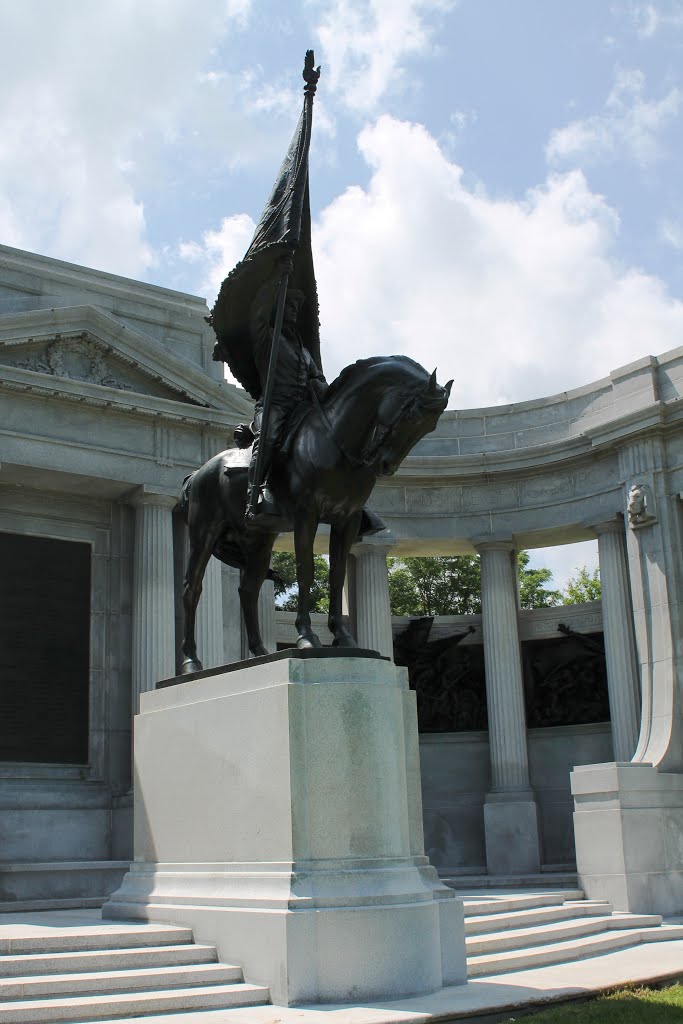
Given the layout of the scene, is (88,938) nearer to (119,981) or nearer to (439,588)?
(119,981)

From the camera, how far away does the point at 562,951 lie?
15.4 metres

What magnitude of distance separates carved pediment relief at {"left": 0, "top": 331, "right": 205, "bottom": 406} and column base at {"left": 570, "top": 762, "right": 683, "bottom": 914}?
14390mm

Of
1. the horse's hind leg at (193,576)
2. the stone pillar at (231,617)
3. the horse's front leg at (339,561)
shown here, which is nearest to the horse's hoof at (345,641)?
the horse's front leg at (339,561)

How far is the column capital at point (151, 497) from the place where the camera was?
29.4 metres

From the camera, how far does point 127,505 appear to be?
100ft

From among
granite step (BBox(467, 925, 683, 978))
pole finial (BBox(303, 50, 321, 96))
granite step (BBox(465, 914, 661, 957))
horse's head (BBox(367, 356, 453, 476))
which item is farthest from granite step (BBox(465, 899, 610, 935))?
pole finial (BBox(303, 50, 321, 96))

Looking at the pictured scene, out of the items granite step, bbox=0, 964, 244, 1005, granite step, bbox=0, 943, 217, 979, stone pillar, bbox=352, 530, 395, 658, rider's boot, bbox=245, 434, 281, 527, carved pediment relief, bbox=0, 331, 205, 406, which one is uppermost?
carved pediment relief, bbox=0, 331, 205, 406

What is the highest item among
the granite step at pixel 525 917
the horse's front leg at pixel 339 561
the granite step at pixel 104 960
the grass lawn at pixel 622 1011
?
the horse's front leg at pixel 339 561

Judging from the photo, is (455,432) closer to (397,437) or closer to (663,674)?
(663,674)

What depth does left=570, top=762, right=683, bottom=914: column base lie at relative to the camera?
24.0 m

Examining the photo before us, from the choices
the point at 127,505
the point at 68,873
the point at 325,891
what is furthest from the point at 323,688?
the point at 127,505

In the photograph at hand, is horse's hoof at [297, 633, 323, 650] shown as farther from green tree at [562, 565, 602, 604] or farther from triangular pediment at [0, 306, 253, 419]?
green tree at [562, 565, 602, 604]

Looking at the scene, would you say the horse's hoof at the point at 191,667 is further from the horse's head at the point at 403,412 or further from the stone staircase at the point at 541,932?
the stone staircase at the point at 541,932

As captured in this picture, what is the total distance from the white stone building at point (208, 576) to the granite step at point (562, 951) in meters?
5.38
